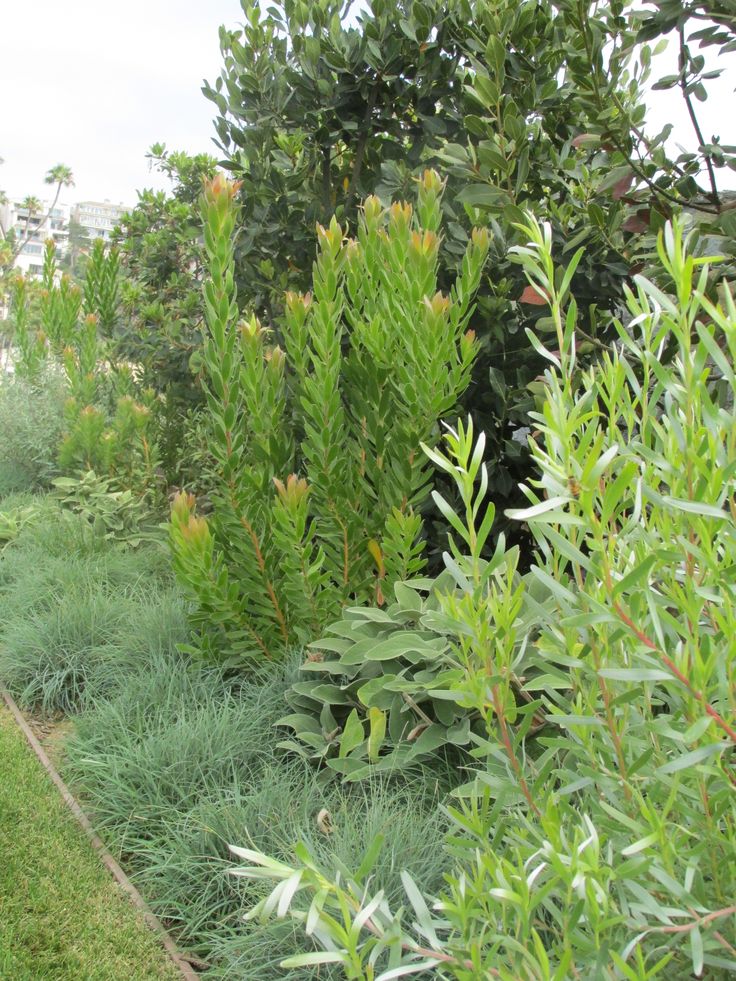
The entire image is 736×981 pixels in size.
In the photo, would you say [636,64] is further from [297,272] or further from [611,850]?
[611,850]

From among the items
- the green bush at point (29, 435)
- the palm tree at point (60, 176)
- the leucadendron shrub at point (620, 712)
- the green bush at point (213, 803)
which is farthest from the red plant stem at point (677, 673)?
the palm tree at point (60, 176)

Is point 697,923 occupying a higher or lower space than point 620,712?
lower

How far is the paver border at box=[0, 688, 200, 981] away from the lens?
2.53 m

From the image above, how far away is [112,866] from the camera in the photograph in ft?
9.52

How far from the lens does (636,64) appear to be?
4129mm

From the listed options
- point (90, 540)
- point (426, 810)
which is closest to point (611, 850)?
point (426, 810)

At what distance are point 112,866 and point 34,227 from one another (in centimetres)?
5161

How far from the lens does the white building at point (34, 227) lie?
937 inches

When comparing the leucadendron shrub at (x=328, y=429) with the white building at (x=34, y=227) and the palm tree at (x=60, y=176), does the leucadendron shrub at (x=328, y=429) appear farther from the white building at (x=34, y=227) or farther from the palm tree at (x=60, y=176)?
the palm tree at (x=60, y=176)

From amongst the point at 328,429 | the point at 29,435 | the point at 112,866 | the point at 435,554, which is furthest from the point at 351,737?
the point at 29,435

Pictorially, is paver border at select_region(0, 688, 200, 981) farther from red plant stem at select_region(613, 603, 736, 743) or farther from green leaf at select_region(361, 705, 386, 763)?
red plant stem at select_region(613, 603, 736, 743)

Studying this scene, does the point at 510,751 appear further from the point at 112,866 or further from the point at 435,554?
the point at 435,554

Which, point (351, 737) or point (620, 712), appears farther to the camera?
point (351, 737)

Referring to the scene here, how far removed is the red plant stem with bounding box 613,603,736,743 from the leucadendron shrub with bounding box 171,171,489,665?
2.03 m
